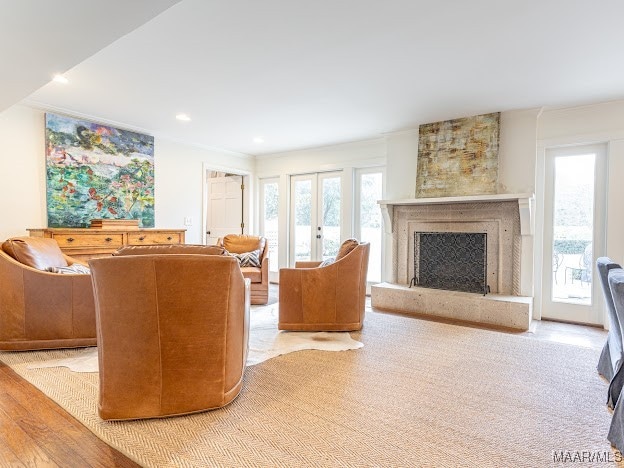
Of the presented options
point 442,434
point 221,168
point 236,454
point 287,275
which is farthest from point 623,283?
point 221,168

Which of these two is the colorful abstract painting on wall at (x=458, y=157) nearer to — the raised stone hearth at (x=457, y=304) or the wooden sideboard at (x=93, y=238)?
the raised stone hearth at (x=457, y=304)

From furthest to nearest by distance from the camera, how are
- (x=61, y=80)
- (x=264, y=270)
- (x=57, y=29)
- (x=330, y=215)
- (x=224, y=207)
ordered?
(x=224, y=207)
(x=330, y=215)
(x=264, y=270)
(x=61, y=80)
(x=57, y=29)

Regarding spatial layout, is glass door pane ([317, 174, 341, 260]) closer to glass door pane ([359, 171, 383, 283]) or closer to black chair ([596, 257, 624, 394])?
glass door pane ([359, 171, 383, 283])

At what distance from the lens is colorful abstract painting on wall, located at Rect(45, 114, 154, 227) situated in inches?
156

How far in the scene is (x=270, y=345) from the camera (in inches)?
116

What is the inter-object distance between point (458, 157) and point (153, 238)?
3.97 meters

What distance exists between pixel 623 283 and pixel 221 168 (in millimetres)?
5482

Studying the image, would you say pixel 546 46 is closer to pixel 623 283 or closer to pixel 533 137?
pixel 533 137

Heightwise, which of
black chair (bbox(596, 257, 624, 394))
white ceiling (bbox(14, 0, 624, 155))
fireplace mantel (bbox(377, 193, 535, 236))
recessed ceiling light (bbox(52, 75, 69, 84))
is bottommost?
black chair (bbox(596, 257, 624, 394))

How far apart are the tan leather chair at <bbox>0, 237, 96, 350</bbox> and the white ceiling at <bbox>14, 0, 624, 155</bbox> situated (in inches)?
66.3

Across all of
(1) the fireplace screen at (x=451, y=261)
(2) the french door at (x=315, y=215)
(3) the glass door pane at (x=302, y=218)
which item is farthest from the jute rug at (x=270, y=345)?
(3) the glass door pane at (x=302, y=218)

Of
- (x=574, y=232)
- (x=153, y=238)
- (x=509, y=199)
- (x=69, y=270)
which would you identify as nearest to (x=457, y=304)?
(x=509, y=199)

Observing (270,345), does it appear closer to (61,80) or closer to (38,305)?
(38,305)

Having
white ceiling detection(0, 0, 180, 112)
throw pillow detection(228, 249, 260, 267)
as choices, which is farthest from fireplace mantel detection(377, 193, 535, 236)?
white ceiling detection(0, 0, 180, 112)
